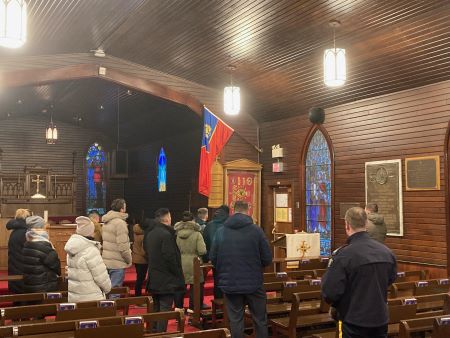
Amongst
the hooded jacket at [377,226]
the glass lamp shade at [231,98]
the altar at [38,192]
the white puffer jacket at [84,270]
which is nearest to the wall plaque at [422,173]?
the hooded jacket at [377,226]

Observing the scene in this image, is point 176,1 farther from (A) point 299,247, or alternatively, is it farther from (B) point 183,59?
(A) point 299,247

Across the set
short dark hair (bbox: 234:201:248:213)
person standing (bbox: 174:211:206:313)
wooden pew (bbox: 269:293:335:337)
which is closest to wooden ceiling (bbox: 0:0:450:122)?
person standing (bbox: 174:211:206:313)

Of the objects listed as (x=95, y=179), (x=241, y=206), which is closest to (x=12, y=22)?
(x=241, y=206)

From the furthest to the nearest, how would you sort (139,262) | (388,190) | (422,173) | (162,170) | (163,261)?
(162,170), (388,190), (422,173), (139,262), (163,261)

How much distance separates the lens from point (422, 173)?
821 cm

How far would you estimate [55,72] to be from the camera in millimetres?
9844

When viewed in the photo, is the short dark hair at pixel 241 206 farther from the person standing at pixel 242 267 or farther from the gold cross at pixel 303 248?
the gold cross at pixel 303 248

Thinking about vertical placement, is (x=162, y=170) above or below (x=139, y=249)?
above

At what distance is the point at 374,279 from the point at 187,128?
469 inches

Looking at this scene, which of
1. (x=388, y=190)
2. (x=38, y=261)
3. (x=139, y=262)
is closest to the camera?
(x=38, y=261)

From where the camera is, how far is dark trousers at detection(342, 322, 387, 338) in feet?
10.8

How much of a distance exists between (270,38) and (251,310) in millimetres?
4701

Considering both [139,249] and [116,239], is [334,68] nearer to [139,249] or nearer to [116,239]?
[116,239]

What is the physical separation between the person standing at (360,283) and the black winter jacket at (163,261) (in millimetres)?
2386
